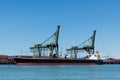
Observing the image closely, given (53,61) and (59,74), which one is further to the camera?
(53,61)

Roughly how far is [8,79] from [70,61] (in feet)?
308

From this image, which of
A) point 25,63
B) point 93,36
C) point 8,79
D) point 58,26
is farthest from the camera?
point 93,36

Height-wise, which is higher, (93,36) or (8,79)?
(93,36)

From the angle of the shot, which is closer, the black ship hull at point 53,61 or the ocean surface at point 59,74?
the ocean surface at point 59,74

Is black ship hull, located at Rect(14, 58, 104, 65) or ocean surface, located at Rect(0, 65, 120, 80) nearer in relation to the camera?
ocean surface, located at Rect(0, 65, 120, 80)

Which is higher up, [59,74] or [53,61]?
[53,61]

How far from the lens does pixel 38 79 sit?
65438mm

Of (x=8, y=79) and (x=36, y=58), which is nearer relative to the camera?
(x=8, y=79)

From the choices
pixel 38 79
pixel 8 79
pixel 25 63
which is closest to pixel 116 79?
pixel 38 79

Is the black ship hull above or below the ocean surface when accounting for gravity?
above

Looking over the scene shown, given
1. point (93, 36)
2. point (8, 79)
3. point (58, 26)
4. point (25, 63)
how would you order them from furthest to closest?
point (93, 36), point (58, 26), point (25, 63), point (8, 79)

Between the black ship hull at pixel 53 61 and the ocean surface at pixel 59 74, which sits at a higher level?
the black ship hull at pixel 53 61

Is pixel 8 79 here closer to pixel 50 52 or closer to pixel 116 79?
pixel 116 79

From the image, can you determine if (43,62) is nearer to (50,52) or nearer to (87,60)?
(50,52)
